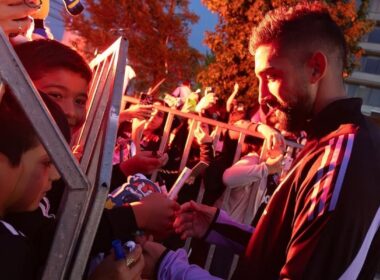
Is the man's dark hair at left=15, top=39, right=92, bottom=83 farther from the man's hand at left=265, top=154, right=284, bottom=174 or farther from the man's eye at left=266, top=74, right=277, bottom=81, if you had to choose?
the man's hand at left=265, top=154, right=284, bottom=174

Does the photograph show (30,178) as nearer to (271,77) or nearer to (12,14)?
(12,14)

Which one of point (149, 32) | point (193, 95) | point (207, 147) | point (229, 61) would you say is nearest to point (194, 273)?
point (207, 147)

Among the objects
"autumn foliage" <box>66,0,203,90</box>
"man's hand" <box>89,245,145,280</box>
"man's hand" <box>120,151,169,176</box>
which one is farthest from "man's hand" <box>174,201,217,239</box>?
"autumn foliage" <box>66,0,203,90</box>

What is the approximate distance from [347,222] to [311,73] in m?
0.73

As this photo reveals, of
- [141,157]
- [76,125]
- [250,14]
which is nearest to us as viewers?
[76,125]

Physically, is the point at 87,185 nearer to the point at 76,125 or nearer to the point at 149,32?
the point at 76,125

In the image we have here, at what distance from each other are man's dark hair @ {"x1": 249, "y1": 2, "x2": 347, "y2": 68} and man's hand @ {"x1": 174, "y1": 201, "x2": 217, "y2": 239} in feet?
2.85

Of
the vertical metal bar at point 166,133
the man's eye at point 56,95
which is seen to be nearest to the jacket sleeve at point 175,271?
the man's eye at point 56,95

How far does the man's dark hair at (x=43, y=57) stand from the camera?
189 cm

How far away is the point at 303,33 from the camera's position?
1911mm

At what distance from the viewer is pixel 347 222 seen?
1384 mm

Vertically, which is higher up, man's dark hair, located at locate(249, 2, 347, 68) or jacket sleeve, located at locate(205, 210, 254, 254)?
man's dark hair, located at locate(249, 2, 347, 68)

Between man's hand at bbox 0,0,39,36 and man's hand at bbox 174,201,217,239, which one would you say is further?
man's hand at bbox 174,201,217,239

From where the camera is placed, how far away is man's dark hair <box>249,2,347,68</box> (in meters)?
1.90
